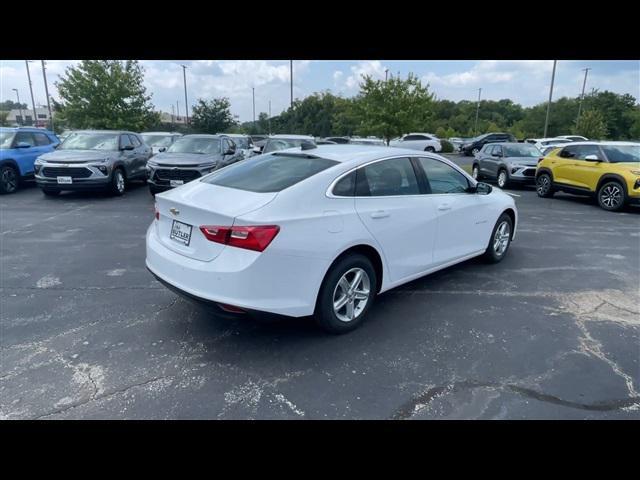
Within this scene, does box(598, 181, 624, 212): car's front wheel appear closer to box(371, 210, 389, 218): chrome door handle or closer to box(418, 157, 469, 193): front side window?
box(418, 157, 469, 193): front side window

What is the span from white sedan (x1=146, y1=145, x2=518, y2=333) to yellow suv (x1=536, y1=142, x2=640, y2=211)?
7.89 metres

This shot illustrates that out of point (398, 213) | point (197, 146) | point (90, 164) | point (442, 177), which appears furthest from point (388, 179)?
point (90, 164)

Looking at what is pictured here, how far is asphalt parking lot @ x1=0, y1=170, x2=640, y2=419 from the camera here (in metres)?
2.73

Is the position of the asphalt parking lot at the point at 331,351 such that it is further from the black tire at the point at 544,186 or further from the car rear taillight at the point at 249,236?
the black tire at the point at 544,186

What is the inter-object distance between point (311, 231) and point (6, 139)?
488 inches

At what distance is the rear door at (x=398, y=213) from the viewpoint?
3.73 meters

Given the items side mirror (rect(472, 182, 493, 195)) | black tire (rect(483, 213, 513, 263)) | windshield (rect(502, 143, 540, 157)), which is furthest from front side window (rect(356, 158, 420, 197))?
windshield (rect(502, 143, 540, 157))

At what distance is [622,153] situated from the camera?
10664mm

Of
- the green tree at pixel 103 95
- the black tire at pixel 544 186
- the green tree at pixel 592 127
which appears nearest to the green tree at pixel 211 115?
the green tree at pixel 103 95

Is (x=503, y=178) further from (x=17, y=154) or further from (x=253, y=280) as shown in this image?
(x=17, y=154)

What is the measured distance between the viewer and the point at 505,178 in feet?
47.3

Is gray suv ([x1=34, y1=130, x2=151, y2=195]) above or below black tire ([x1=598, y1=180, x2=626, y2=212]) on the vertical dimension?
above
